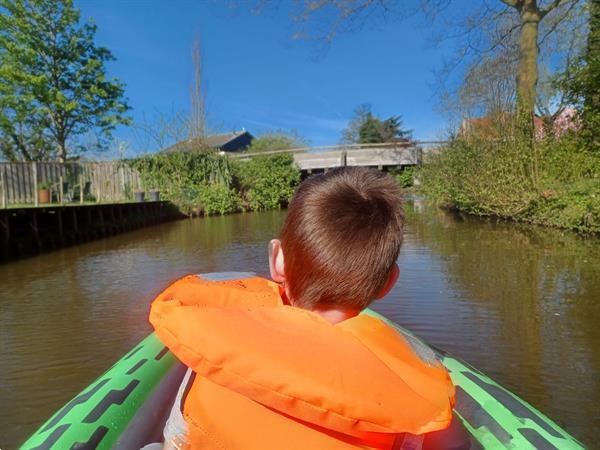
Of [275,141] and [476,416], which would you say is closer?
[476,416]

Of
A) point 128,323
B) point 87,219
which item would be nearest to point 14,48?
point 87,219

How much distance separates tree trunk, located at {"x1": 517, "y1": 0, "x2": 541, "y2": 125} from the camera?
436 inches

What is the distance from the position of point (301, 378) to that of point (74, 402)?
1.39 metres

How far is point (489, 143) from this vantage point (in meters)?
11.8

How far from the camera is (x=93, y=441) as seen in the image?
1.61m

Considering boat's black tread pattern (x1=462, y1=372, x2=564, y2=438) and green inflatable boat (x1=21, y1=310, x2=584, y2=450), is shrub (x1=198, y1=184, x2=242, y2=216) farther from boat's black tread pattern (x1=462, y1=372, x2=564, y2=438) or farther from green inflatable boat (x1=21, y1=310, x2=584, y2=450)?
boat's black tread pattern (x1=462, y1=372, x2=564, y2=438)

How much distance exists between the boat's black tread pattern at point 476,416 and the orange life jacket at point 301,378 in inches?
35.0

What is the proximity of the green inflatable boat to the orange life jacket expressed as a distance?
1.88 feet

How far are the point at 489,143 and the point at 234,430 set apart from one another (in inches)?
471

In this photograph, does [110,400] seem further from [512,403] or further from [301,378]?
[512,403]

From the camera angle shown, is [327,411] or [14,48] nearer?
[327,411]

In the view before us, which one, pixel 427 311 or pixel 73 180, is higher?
pixel 73 180

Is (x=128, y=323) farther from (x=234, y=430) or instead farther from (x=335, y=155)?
(x=335, y=155)

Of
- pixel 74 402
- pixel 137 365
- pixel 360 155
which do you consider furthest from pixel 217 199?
pixel 74 402
